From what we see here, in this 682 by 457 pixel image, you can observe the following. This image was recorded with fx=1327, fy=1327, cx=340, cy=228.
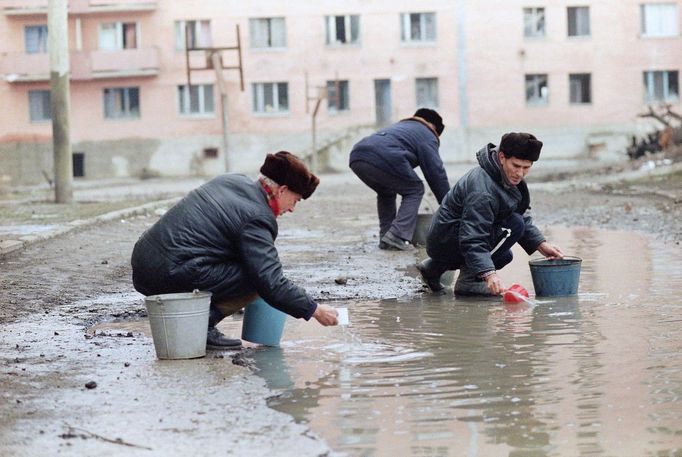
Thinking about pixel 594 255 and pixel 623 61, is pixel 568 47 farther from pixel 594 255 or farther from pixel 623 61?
pixel 594 255

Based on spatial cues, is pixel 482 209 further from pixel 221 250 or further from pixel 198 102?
pixel 198 102

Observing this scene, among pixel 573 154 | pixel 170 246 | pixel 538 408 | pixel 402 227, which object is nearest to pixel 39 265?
pixel 402 227

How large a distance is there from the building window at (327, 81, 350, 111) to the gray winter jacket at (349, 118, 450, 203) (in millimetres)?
41766

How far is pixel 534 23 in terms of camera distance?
55188 millimetres

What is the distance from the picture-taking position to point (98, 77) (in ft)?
183

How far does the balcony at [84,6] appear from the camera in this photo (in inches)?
2153

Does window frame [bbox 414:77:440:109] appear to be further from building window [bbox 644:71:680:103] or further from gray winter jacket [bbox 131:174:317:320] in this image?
gray winter jacket [bbox 131:174:317:320]

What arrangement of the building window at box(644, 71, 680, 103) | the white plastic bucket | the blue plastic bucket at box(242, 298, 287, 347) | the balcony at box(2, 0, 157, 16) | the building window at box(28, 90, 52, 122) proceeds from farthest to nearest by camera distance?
1. the building window at box(28, 90, 52, 122)
2. the building window at box(644, 71, 680, 103)
3. the balcony at box(2, 0, 157, 16)
4. the blue plastic bucket at box(242, 298, 287, 347)
5. the white plastic bucket

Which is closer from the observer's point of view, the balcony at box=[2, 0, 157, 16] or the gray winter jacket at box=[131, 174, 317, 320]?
the gray winter jacket at box=[131, 174, 317, 320]

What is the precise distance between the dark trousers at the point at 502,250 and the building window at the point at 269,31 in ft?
151

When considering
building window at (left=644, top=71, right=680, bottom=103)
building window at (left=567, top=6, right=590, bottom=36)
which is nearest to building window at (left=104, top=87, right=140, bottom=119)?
building window at (left=567, top=6, right=590, bottom=36)

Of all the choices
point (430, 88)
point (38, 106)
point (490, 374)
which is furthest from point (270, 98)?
point (490, 374)

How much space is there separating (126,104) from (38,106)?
3708mm

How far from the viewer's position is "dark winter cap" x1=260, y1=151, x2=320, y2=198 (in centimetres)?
Answer: 716
